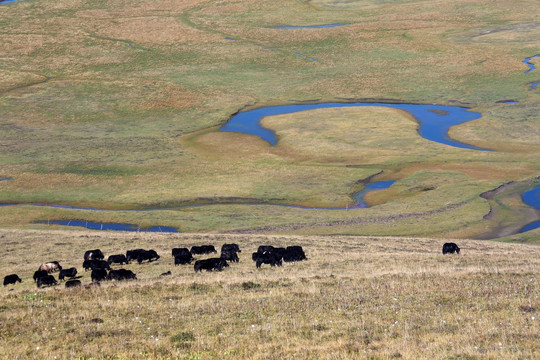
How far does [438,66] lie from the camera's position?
441 feet

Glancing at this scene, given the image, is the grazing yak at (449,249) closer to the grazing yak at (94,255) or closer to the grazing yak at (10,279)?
the grazing yak at (94,255)

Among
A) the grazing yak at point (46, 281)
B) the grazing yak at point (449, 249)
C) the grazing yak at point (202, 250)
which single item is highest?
the grazing yak at point (46, 281)

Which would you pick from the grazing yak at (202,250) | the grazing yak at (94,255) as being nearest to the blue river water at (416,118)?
the grazing yak at (202,250)

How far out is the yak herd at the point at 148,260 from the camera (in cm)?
2700

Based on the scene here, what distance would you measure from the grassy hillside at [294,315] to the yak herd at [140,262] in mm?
664

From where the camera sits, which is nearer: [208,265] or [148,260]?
[208,265]

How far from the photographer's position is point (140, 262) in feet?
108

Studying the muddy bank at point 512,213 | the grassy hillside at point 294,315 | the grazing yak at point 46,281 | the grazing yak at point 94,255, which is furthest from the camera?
the muddy bank at point 512,213

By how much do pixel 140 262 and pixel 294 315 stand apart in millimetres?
16829

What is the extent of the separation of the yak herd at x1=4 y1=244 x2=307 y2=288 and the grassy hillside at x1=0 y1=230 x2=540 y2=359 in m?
0.66

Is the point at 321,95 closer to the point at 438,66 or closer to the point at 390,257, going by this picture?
the point at 438,66

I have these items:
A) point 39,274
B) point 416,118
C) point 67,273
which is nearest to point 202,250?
point 67,273

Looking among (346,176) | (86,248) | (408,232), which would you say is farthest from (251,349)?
(346,176)

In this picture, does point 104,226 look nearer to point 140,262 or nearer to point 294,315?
point 140,262
